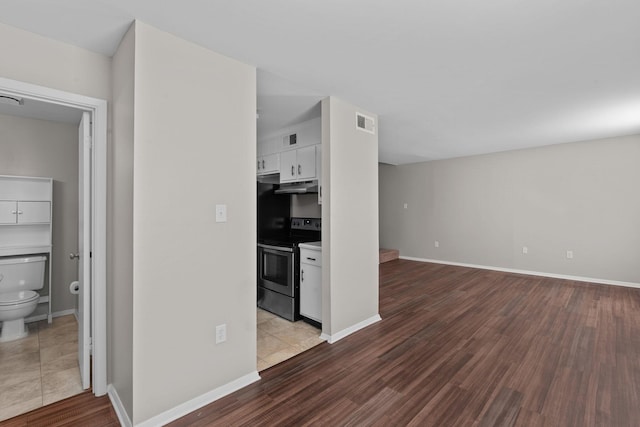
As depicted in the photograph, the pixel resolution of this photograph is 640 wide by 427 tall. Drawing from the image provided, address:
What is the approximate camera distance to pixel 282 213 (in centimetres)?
446

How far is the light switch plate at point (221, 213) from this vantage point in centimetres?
202

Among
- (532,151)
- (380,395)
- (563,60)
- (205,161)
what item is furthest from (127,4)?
(532,151)

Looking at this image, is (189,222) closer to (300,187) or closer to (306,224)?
(300,187)

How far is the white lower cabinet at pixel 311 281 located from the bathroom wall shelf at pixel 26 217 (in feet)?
9.19

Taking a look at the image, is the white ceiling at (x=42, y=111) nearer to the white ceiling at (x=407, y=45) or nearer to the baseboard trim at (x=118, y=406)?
the white ceiling at (x=407, y=45)

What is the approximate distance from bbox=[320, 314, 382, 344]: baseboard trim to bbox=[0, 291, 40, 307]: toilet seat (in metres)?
2.85

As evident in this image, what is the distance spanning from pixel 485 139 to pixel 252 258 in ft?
14.4

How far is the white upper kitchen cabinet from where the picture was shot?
347 cm

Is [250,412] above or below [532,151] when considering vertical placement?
below

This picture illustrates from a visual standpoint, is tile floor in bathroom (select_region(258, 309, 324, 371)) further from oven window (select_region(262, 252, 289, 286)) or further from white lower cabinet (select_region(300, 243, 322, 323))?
oven window (select_region(262, 252, 289, 286))

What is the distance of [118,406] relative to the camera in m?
1.86

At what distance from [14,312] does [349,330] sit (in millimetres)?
3178

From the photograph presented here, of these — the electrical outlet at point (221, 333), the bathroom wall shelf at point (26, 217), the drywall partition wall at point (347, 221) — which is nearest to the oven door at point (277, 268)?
the drywall partition wall at point (347, 221)

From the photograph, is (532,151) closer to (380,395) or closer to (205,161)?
(380,395)
